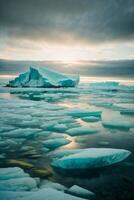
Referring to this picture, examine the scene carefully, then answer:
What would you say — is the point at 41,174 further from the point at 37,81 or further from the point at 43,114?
the point at 37,81

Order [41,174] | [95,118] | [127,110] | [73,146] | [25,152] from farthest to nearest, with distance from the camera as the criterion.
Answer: [127,110] → [95,118] → [73,146] → [25,152] → [41,174]

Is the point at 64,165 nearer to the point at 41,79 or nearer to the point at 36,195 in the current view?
the point at 36,195

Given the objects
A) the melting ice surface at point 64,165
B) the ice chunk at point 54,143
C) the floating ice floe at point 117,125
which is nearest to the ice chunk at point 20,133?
the melting ice surface at point 64,165

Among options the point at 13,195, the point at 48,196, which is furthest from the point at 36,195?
the point at 13,195

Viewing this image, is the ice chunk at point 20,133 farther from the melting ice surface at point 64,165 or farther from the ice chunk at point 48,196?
the ice chunk at point 48,196

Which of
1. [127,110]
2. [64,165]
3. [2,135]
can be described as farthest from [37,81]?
[64,165]
